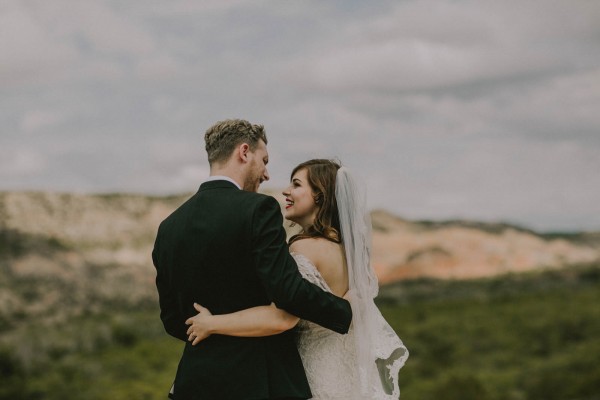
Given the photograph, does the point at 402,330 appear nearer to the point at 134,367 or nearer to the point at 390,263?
the point at 390,263

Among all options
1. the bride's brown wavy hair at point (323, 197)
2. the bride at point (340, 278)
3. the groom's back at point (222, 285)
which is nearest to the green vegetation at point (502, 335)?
the bride at point (340, 278)

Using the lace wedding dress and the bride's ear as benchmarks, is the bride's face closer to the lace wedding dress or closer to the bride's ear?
the bride's ear

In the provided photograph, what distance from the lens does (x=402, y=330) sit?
2847 cm

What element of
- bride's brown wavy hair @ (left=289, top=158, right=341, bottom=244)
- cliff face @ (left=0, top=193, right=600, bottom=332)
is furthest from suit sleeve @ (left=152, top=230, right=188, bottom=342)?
cliff face @ (left=0, top=193, right=600, bottom=332)

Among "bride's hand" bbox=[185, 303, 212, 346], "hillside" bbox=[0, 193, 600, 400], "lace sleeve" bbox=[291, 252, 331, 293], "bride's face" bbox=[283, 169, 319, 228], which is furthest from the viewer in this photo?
"hillside" bbox=[0, 193, 600, 400]

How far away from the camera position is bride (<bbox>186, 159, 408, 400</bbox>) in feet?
10.4

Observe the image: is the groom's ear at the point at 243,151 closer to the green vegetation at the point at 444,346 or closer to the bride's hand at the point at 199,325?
the bride's hand at the point at 199,325

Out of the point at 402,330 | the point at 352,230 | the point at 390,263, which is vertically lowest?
the point at 352,230

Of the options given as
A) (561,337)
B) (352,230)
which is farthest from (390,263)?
(352,230)

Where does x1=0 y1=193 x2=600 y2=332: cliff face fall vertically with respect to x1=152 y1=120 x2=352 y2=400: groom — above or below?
above

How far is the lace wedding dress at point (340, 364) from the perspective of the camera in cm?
317

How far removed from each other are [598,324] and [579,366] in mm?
6861

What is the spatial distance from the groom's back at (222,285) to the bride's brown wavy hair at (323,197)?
505mm

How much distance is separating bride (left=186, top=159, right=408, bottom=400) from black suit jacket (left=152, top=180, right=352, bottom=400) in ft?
0.89
